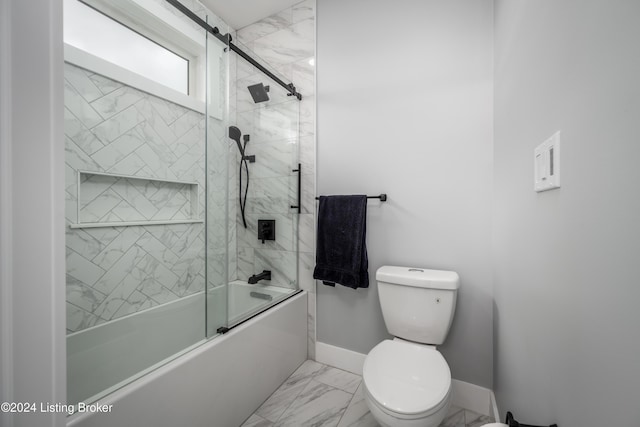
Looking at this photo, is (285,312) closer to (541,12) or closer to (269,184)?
(269,184)

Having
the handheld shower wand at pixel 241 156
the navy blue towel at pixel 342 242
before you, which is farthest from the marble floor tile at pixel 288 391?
the handheld shower wand at pixel 241 156

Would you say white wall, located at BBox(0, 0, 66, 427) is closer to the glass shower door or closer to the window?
the glass shower door

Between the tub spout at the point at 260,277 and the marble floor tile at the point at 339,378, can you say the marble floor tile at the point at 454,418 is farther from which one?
the tub spout at the point at 260,277

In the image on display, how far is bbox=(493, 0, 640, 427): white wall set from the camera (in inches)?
14.7

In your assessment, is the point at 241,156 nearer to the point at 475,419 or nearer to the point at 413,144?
the point at 413,144

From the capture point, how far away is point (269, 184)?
1857 mm

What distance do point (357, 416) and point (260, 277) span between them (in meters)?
1.01

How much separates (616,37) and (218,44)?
1.47 metres

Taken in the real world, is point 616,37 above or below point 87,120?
below

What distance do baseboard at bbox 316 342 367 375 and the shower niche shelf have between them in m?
1.30

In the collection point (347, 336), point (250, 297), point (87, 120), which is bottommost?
point (347, 336)

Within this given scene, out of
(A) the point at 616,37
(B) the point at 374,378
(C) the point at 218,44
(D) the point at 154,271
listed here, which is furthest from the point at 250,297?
(A) the point at 616,37

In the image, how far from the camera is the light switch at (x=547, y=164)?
1.98 ft

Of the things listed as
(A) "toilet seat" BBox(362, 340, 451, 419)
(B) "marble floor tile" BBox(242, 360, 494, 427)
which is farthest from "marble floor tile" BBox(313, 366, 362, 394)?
(A) "toilet seat" BBox(362, 340, 451, 419)
